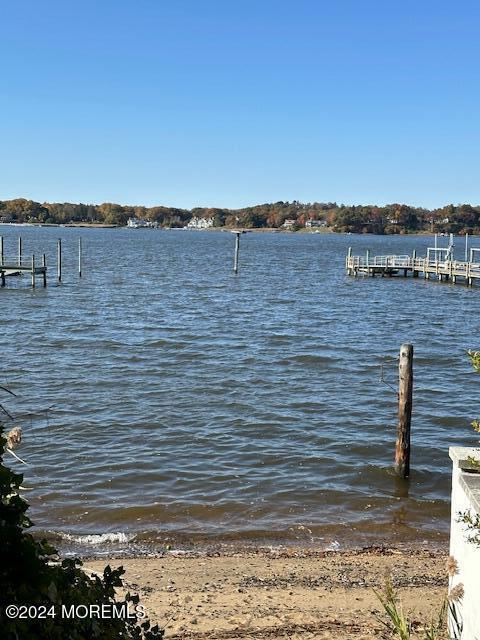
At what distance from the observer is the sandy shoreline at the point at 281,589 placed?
8.20 meters

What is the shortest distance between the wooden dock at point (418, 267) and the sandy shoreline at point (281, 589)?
52234mm

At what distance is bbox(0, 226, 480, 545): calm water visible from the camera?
1298 centimetres

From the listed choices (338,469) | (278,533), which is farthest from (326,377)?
(278,533)

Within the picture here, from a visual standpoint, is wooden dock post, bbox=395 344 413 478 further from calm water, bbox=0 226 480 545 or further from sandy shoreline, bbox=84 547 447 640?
sandy shoreline, bbox=84 547 447 640

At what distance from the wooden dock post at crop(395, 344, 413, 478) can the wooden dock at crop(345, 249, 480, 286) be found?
47316 millimetres

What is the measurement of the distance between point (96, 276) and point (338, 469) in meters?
56.7

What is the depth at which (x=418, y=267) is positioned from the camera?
6988 centimetres

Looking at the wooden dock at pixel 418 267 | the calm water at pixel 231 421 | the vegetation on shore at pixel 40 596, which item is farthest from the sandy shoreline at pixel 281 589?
the wooden dock at pixel 418 267

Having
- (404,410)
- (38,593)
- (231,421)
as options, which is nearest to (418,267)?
(231,421)

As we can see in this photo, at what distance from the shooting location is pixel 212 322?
1499 inches

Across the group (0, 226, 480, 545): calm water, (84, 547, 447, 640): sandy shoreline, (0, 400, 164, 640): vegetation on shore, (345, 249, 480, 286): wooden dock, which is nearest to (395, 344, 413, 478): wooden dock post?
(0, 226, 480, 545): calm water

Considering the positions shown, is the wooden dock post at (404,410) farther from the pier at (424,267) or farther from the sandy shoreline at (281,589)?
the pier at (424,267)

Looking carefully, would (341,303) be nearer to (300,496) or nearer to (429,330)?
(429,330)

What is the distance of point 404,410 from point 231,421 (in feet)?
17.5
